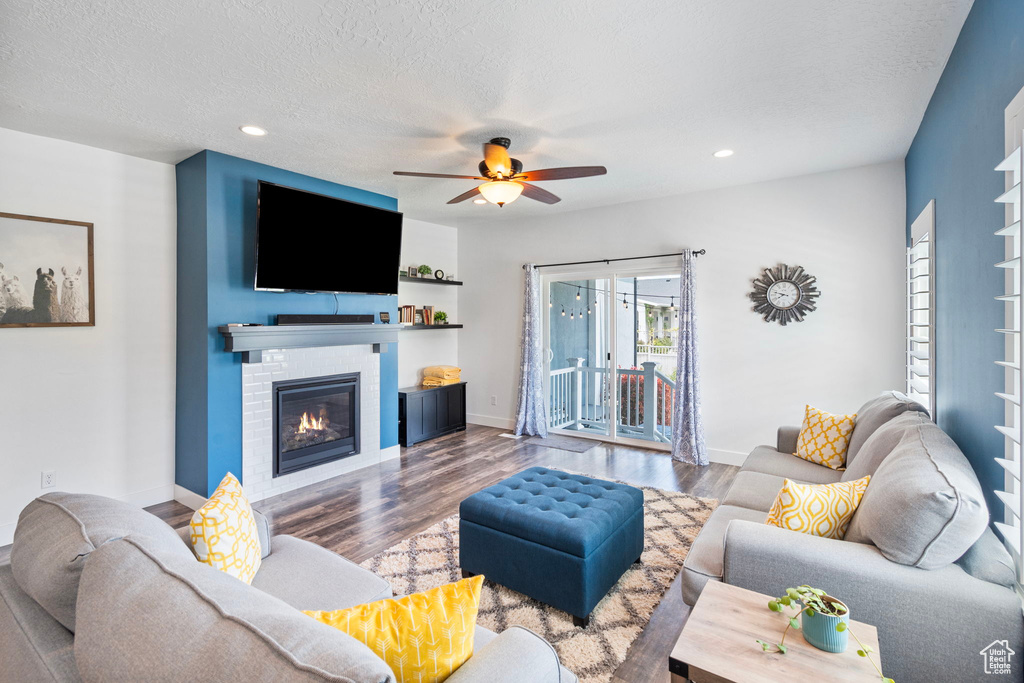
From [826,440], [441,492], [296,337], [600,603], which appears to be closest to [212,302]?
[296,337]

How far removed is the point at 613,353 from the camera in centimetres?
549

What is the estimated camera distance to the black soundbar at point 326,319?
3941mm

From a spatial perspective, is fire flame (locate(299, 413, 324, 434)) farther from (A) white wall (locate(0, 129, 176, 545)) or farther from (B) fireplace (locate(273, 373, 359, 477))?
(A) white wall (locate(0, 129, 176, 545))

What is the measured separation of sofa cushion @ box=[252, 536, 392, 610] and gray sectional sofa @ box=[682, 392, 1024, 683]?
3.94 feet

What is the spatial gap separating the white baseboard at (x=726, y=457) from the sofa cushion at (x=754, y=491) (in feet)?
5.85

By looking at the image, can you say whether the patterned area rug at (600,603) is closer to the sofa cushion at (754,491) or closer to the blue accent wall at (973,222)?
the sofa cushion at (754,491)

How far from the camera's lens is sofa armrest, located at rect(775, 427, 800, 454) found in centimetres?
342

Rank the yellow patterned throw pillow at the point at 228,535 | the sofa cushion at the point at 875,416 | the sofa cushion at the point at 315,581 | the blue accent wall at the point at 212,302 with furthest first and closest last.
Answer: the blue accent wall at the point at 212,302
the sofa cushion at the point at 875,416
the sofa cushion at the point at 315,581
the yellow patterned throw pillow at the point at 228,535

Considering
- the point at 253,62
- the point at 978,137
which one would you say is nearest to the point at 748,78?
the point at 978,137

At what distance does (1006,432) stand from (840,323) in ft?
10.3

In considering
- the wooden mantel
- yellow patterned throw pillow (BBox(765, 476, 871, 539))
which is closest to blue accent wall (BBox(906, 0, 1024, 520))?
yellow patterned throw pillow (BBox(765, 476, 871, 539))

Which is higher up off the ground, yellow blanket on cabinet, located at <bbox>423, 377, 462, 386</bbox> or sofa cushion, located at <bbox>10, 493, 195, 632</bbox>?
sofa cushion, located at <bbox>10, 493, 195, 632</bbox>

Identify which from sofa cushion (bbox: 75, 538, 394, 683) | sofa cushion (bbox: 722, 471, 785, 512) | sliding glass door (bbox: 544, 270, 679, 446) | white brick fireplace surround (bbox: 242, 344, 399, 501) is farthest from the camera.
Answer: sliding glass door (bbox: 544, 270, 679, 446)

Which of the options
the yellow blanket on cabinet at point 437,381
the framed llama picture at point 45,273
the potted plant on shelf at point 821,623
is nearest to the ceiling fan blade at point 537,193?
the potted plant on shelf at point 821,623
